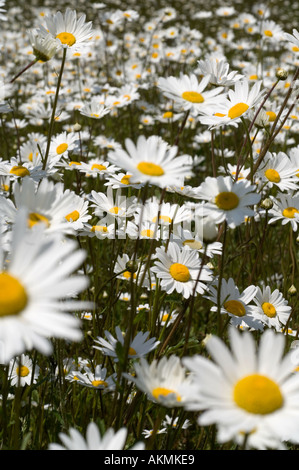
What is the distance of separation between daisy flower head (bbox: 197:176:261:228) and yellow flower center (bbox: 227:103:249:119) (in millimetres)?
436

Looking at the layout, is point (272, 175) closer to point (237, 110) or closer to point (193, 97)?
point (237, 110)

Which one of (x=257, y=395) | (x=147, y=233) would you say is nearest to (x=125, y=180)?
(x=147, y=233)

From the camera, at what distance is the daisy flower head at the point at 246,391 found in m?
0.85

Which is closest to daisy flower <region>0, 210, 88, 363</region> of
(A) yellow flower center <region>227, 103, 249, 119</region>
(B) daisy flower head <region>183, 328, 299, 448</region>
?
(B) daisy flower head <region>183, 328, 299, 448</region>

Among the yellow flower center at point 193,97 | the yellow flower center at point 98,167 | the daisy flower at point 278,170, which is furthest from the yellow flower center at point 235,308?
the yellow flower center at point 98,167

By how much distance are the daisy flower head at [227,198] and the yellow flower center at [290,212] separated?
2.38ft

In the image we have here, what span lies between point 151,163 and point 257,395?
683 millimetres

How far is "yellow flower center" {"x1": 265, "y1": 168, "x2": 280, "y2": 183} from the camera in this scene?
2.08 m

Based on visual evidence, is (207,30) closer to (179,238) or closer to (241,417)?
(179,238)

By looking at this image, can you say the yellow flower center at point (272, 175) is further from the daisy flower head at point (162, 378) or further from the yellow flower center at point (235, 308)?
the daisy flower head at point (162, 378)

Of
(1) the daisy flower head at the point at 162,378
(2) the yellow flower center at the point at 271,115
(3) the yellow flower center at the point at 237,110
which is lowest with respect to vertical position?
(1) the daisy flower head at the point at 162,378

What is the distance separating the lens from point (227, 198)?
1435 mm

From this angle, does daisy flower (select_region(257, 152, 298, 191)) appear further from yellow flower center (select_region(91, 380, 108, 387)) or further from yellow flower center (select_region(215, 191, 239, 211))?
yellow flower center (select_region(91, 380, 108, 387))
